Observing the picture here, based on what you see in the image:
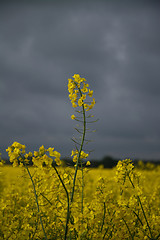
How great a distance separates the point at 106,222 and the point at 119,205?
460 millimetres

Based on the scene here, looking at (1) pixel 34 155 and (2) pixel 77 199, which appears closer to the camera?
(1) pixel 34 155

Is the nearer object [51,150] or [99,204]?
[51,150]

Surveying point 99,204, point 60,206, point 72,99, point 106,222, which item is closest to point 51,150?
point 72,99

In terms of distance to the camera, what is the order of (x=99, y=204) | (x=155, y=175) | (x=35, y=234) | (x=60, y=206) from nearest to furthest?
1. (x=60, y=206)
2. (x=99, y=204)
3. (x=35, y=234)
4. (x=155, y=175)

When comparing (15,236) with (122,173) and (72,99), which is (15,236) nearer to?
(122,173)

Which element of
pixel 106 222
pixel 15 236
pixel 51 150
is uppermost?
pixel 51 150

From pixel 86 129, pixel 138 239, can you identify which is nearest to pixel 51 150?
pixel 86 129

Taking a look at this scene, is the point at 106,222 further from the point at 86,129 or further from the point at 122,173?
the point at 86,129

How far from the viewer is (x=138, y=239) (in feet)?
10.3

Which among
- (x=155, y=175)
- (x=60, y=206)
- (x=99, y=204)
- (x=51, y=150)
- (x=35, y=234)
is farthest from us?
(x=155, y=175)

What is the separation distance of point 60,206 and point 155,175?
11.2 m

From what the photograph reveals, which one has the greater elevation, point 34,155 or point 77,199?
point 34,155

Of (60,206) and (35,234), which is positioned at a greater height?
(60,206)

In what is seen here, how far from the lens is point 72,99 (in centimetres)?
251
